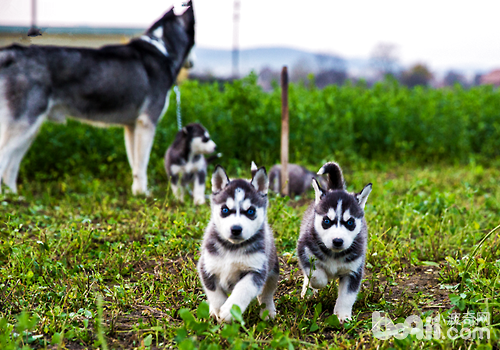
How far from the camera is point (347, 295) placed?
3502mm

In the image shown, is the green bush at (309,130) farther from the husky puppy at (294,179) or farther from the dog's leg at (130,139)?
the husky puppy at (294,179)

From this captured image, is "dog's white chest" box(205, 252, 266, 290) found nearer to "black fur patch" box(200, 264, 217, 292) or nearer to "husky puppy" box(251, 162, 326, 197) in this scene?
"black fur patch" box(200, 264, 217, 292)

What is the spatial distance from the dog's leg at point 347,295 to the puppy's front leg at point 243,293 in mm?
665

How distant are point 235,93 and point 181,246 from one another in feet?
16.5

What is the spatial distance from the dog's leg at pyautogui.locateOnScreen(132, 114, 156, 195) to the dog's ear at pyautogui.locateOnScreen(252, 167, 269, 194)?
419cm

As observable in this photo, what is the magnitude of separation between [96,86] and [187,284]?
396 cm

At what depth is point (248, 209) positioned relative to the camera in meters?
3.22

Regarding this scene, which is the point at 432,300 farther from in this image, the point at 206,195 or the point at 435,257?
the point at 206,195

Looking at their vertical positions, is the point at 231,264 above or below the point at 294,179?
above

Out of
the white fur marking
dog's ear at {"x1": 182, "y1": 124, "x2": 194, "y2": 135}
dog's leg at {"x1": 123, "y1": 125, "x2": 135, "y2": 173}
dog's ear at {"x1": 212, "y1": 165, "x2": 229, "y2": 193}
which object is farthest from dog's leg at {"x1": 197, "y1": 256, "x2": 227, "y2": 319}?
the white fur marking

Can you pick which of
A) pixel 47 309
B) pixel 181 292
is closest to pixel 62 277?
pixel 47 309

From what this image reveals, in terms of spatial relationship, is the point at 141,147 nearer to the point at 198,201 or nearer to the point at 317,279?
the point at 198,201

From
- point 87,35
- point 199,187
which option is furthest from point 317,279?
point 87,35

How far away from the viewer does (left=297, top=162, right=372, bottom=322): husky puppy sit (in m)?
3.44
